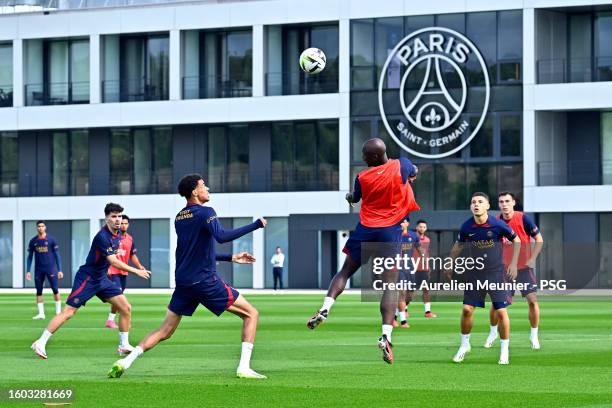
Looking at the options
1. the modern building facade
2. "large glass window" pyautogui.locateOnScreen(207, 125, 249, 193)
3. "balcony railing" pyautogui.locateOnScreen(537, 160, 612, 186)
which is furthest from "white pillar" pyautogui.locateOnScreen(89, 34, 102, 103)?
"balcony railing" pyautogui.locateOnScreen(537, 160, 612, 186)

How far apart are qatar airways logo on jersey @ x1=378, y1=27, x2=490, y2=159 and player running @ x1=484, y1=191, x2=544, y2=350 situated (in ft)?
135

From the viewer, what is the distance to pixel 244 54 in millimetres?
70000

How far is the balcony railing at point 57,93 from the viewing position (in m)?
72.6

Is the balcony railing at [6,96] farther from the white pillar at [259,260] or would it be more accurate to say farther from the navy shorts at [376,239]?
the navy shorts at [376,239]

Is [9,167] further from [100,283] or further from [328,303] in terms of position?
[328,303]

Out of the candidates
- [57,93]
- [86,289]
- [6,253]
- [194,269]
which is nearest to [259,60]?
[57,93]

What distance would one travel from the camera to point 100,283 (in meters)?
22.3

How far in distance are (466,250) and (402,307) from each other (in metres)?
9.28

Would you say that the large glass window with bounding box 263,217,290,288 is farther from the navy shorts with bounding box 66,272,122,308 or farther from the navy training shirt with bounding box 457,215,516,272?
the navy training shirt with bounding box 457,215,516,272

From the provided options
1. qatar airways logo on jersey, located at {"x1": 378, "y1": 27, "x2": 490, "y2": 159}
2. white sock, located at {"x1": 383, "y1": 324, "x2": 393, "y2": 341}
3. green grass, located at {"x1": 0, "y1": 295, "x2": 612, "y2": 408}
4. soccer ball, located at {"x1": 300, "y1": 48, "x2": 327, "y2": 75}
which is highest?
qatar airways logo on jersey, located at {"x1": 378, "y1": 27, "x2": 490, "y2": 159}

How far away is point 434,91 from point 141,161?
52.4 ft

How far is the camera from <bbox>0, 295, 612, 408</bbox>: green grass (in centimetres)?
1542

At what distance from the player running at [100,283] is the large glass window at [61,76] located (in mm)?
50951

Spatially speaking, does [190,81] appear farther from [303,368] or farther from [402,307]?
[303,368]
